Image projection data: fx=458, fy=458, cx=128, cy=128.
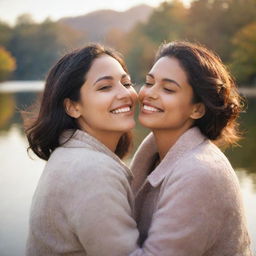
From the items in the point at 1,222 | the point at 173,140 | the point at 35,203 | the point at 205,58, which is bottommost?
the point at 1,222

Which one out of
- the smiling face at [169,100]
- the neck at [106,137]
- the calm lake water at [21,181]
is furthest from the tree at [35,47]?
the smiling face at [169,100]

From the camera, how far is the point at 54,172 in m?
1.79

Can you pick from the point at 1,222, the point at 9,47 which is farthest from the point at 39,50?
the point at 1,222

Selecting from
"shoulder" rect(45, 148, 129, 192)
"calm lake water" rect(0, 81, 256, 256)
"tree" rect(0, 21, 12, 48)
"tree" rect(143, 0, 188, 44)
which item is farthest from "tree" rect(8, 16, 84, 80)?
"shoulder" rect(45, 148, 129, 192)

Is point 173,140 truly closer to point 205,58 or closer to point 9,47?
point 205,58

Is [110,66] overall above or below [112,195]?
above

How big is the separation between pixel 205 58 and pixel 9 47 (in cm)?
6006

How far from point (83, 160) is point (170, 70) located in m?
0.63

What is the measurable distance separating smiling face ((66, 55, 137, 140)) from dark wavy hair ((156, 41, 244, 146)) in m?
0.25

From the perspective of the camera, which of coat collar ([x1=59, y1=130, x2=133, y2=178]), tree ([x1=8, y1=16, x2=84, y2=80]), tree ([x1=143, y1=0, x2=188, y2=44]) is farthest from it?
tree ([x1=8, y1=16, x2=84, y2=80])

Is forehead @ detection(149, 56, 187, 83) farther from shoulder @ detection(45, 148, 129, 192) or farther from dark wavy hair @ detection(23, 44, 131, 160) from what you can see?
shoulder @ detection(45, 148, 129, 192)

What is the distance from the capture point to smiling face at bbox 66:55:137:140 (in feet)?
7.06

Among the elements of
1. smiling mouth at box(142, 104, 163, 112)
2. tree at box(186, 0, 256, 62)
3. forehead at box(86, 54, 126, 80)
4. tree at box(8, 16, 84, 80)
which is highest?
forehead at box(86, 54, 126, 80)

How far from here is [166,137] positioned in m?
2.23
